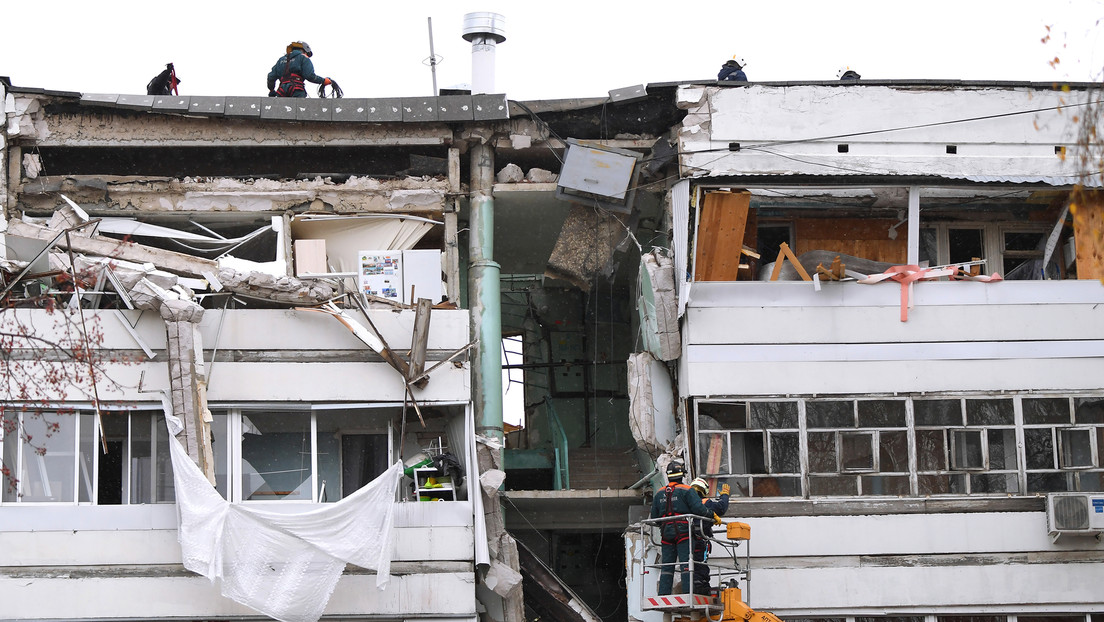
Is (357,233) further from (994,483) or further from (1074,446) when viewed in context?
(1074,446)

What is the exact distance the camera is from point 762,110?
1986 cm

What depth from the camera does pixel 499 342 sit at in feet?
67.9

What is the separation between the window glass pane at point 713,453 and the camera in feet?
61.1

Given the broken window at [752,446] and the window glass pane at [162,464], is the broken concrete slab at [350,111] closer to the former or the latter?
the window glass pane at [162,464]

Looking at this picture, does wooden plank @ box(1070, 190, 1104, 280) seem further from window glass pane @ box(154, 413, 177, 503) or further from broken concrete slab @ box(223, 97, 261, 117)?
window glass pane @ box(154, 413, 177, 503)

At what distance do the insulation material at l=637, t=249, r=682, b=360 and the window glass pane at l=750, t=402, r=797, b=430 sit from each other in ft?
4.53

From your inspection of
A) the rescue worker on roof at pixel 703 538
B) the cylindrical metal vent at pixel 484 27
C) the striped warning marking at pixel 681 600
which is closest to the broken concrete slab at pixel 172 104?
the cylindrical metal vent at pixel 484 27

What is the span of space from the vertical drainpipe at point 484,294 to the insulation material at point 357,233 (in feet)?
A: 2.51

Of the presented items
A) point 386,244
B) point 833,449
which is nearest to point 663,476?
point 833,449

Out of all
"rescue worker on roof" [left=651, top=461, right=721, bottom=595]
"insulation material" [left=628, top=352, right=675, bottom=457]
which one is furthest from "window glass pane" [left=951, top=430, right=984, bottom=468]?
"rescue worker on roof" [left=651, top=461, right=721, bottom=595]

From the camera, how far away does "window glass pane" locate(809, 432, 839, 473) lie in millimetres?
18734

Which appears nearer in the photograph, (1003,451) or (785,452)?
(785,452)

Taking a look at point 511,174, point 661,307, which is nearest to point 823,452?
point 661,307

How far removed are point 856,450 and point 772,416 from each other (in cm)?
125
